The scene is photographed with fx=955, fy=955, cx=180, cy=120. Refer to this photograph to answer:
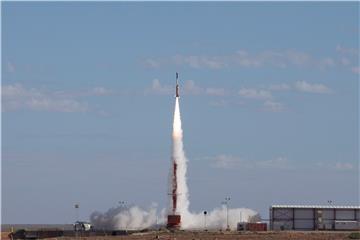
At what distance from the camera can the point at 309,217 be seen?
166250 mm

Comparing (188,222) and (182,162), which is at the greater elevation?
(182,162)

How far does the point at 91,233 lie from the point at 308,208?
38969 millimetres

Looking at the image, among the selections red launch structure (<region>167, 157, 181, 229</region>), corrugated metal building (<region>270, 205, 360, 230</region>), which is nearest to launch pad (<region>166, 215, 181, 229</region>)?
red launch structure (<region>167, 157, 181, 229</region>)

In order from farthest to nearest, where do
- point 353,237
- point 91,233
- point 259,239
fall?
point 91,233 < point 353,237 < point 259,239

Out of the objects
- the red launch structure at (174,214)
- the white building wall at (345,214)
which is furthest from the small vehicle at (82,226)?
the white building wall at (345,214)

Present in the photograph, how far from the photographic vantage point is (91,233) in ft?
504

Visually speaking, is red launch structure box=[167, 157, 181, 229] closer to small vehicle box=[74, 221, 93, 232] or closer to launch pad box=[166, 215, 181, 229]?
launch pad box=[166, 215, 181, 229]

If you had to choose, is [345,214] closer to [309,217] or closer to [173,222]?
[309,217]

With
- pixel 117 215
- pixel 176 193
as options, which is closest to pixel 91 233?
pixel 176 193

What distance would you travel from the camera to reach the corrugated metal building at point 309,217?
541ft

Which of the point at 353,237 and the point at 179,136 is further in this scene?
the point at 179,136

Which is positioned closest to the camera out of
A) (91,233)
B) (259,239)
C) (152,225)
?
(259,239)

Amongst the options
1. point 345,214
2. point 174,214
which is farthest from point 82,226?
point 345,214

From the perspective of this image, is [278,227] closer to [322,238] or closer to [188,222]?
[188,222]
